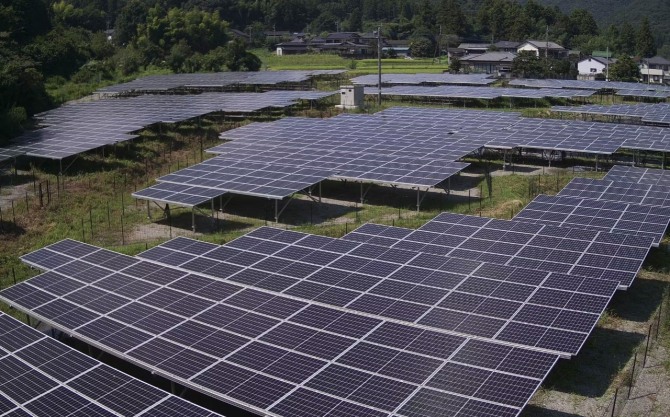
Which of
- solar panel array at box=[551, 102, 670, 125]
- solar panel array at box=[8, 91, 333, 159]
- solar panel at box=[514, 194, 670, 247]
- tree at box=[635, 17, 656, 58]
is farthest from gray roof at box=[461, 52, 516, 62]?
solar panel at box=[514, 194, 670, 247]

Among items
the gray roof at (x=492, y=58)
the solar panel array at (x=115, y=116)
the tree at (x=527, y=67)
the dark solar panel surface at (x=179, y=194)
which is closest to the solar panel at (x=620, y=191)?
the dark solar panel surface at (x=179, y=194)

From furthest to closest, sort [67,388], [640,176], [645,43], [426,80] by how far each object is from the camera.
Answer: [645,43] < [426,80] < [640,176] < [67,388]

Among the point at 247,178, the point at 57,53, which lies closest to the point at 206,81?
the point at 57,53

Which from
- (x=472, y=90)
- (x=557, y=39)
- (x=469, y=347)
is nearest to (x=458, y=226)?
(x=469, y=347)

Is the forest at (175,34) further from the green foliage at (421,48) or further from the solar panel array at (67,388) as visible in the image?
the solar panel array at (67,388)

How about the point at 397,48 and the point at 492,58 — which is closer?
the point at 492,58

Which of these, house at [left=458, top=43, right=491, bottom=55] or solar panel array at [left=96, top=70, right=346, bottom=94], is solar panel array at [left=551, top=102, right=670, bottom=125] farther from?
house at [left=458, top=43, right=491, bottom=55]

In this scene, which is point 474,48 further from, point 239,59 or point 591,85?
point 591,85
